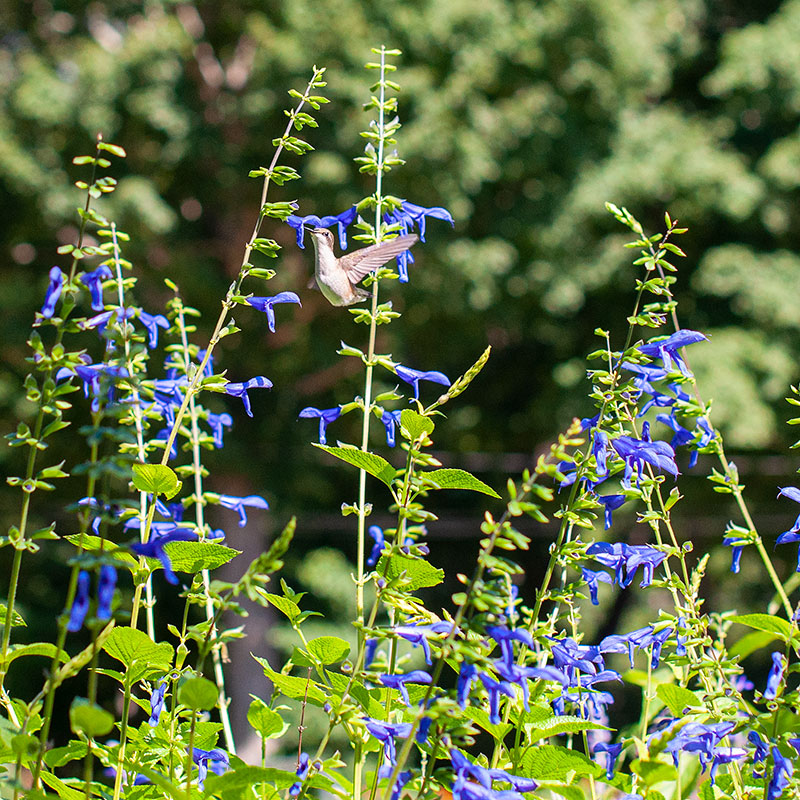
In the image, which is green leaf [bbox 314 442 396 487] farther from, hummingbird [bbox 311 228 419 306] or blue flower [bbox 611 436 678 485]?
hummingbird [bbox 311 228 419 306]

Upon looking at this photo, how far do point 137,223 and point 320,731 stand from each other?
4.85 m

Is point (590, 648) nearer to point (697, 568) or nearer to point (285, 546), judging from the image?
point (697, 568)

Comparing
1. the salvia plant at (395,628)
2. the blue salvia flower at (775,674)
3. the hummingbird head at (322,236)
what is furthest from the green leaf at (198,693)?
the hummingbird head at (322,236)

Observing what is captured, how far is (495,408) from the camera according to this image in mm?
11516

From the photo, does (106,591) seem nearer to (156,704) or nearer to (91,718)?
(91,718)

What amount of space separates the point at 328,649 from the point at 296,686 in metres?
0.06

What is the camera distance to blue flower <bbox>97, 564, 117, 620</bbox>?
0.66 m

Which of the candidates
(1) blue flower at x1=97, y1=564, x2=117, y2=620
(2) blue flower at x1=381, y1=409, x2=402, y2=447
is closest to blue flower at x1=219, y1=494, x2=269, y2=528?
(2) blue flower at x1=381, y1=409, x2=402, y2=447

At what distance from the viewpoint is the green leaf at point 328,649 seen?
3.19ft

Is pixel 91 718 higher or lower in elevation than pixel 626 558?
lower

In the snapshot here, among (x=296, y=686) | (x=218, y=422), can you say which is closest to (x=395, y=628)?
(x=296, y=686)

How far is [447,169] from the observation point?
871cm

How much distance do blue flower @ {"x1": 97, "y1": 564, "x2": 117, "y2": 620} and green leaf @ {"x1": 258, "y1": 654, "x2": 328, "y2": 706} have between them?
267 millimetres

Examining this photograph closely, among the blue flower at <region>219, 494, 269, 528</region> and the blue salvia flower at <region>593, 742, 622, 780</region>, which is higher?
the blue flower at <region>219, 494, 269, 528</region>
